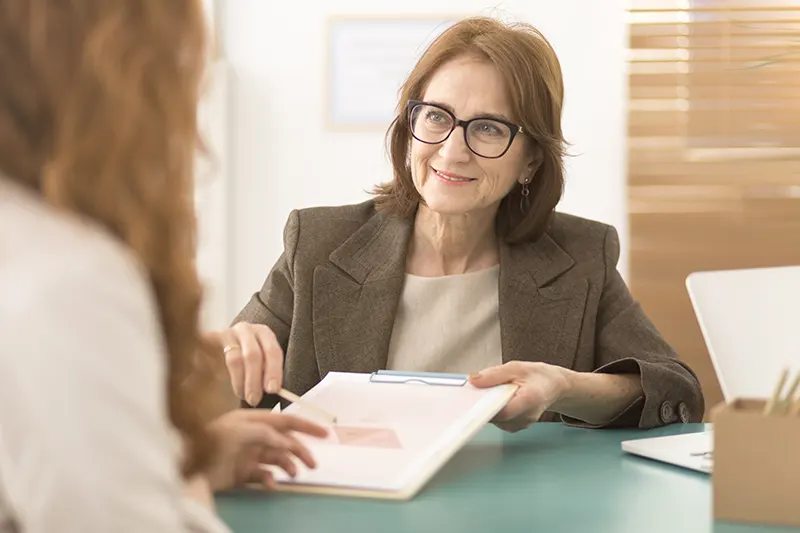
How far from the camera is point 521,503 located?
3.83 ft


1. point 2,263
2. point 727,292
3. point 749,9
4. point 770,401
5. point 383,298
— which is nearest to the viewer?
point 2,263

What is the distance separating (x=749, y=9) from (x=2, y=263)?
3523 millimetres

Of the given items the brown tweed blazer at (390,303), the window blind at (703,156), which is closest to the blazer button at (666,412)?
the brown tweed blazer at (390,303)

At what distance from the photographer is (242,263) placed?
3.94 m

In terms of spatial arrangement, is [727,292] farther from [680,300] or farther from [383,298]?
[680,300]

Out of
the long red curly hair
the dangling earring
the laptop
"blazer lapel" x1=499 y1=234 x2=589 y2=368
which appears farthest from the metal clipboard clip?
the long red curly hair

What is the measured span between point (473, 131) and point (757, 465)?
112cm

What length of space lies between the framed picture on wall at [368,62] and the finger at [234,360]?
2.36m

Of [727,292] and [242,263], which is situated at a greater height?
[727,292]

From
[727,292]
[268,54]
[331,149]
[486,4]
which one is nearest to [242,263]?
[331,149]

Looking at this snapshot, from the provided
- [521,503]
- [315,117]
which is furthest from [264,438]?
[315,117]

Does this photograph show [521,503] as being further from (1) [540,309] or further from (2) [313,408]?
(1) [540,309]

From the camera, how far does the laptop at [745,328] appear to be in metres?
1.53

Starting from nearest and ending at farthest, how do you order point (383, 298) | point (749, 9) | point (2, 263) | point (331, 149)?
point (2, 263), point (383, 298), point (749, 9), point (331, 149)
